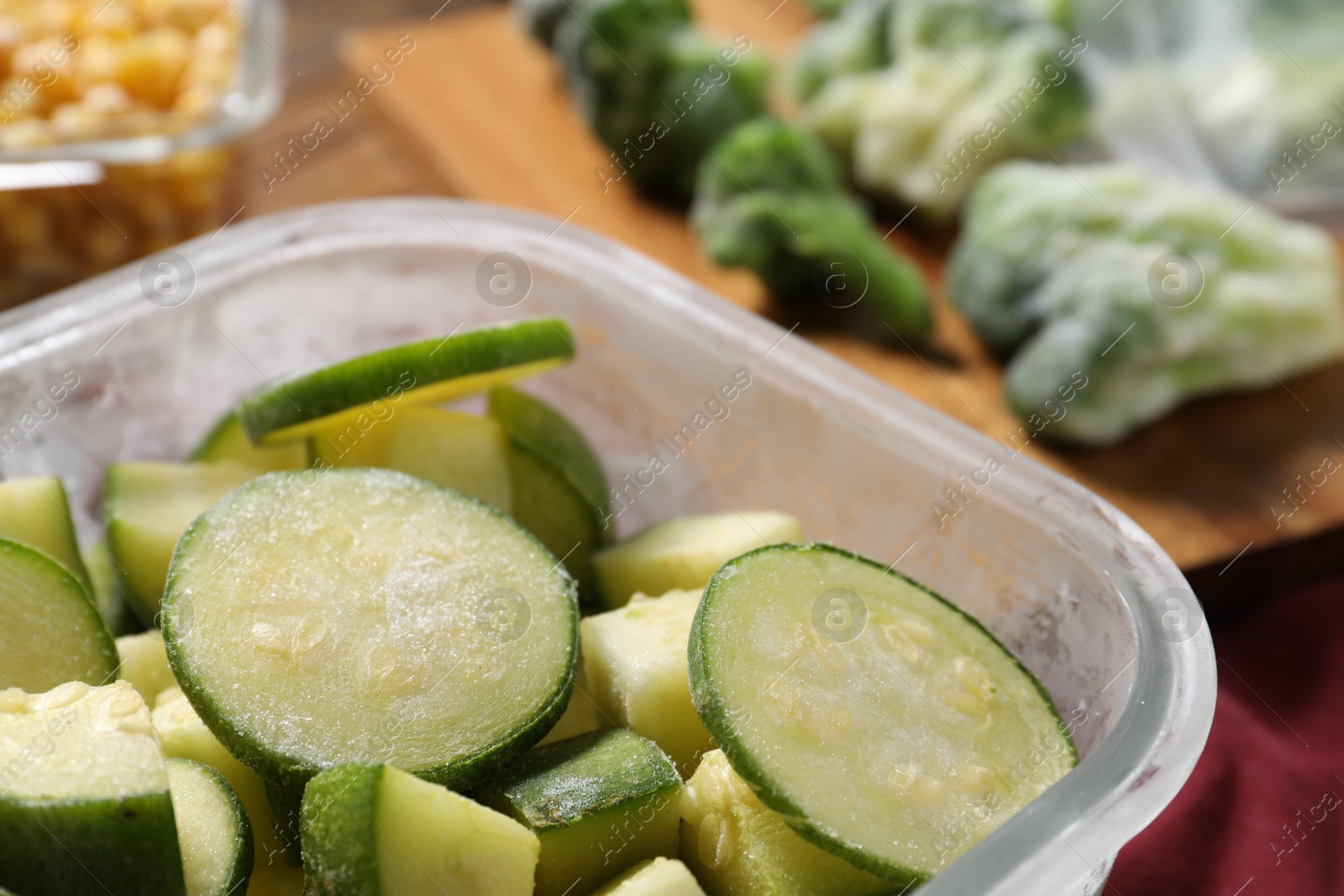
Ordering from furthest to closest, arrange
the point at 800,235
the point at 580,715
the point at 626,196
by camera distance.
Answer: the point at 626,196 < the point at 800,235 < the point at 580,715

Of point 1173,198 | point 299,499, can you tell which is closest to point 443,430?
point 299,499

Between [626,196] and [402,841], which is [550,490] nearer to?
[402,841]

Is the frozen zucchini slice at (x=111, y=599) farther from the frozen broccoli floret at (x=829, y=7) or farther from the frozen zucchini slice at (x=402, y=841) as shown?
the frozen broccoli floret at (x=829, y=7)

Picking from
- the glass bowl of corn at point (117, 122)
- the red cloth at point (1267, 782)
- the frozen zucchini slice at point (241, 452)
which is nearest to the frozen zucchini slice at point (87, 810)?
the frozen zucchini slice at point (241, 452)

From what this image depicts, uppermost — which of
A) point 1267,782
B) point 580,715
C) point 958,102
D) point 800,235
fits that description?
point 958,102

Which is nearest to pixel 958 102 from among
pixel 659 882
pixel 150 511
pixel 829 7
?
pixel 829 7
